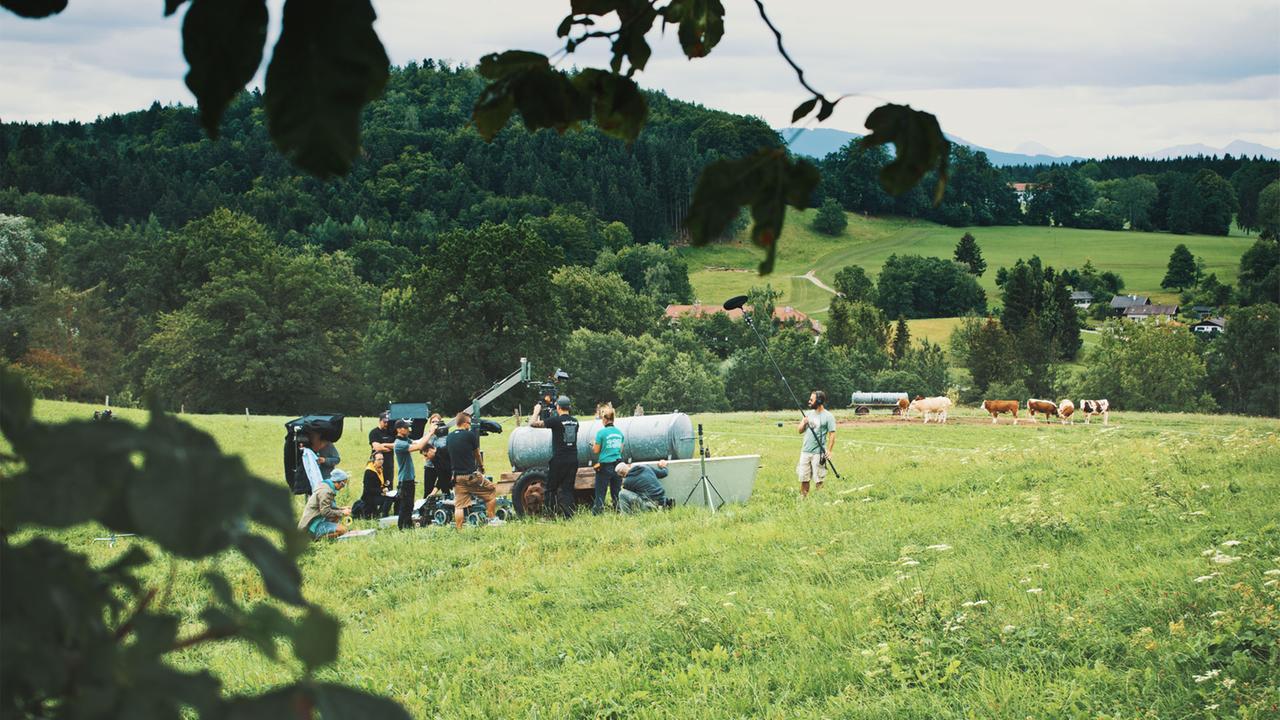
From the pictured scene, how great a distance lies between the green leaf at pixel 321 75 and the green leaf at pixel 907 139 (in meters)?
0.88

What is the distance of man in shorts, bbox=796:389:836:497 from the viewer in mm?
15109

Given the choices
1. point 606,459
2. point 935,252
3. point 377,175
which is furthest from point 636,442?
point 935,252

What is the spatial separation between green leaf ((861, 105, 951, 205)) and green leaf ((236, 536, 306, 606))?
1.06 m

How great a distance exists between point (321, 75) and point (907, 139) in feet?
3.10

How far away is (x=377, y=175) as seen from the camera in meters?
128

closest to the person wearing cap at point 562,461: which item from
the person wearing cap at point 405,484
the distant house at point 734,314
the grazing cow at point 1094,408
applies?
the person wearing cap at point 405,484

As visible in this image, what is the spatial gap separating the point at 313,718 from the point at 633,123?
1344 millimetres

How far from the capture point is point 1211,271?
119 metres

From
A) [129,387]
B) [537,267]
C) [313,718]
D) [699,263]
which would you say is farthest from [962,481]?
[699,263]

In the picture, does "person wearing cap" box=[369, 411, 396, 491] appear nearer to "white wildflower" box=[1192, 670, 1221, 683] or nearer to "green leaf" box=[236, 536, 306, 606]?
"white wildflower" box=[1192, 670, 1221, 683]

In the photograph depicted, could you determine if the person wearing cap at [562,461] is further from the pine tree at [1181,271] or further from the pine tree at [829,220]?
the pine tree at [829,220]

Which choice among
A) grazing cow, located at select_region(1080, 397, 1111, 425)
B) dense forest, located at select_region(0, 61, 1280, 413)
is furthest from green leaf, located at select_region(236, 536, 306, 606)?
grazing cow, located at select_region(1080, 397, 1111, 425)

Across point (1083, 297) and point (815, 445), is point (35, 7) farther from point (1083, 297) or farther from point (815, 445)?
point (1083, 297)

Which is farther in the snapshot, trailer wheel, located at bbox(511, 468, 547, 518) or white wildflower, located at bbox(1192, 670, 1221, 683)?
trailer wheel, located at bbox(511, 468, 547, 518)
